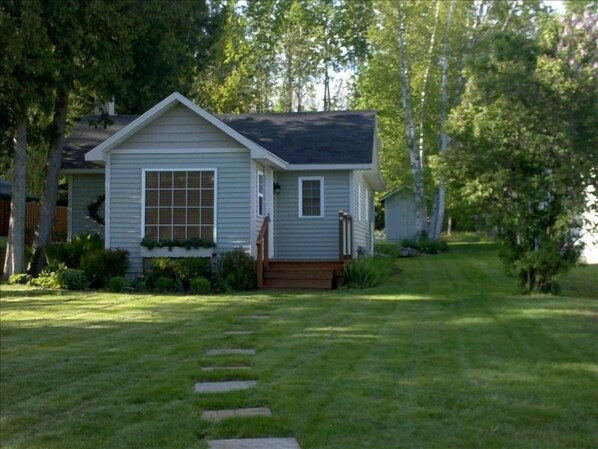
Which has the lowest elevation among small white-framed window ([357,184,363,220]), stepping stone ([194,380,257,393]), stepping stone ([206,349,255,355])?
stepping stone ([194,380,257,393])

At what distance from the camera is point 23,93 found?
718 inches

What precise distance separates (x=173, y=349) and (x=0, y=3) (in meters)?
11.0

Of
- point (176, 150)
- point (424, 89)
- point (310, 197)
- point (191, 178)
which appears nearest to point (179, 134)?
point (176, 150)

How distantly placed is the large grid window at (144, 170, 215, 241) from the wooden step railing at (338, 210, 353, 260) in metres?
3.08

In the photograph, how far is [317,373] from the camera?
830cm

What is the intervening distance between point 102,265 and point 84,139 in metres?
6.92

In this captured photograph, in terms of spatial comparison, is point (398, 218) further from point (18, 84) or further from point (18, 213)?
point (18, 84)

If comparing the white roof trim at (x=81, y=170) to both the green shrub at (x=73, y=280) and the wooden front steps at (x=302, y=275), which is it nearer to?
the green shrub at (x=73, y=280)

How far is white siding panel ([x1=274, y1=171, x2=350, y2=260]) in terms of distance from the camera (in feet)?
68.6

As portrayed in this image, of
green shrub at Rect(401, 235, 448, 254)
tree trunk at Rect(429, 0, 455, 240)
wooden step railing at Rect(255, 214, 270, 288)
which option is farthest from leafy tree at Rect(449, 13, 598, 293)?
green shrub at Rect(401, 235, 448, 254)

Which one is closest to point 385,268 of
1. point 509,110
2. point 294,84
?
point 509,110

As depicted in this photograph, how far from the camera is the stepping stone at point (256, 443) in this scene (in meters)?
5.97

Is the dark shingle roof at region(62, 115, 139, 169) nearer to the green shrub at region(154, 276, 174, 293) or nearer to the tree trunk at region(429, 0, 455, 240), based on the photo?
the green shrub at region(154, 276, 174, 293)

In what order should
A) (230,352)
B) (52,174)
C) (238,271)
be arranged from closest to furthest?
1. (230,352)
2. (238,271)
3. (52,174)
